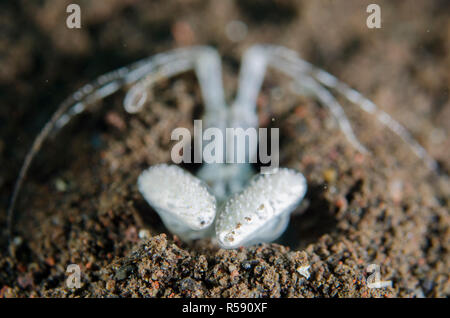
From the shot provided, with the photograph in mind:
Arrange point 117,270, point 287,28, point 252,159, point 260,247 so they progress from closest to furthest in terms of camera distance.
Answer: point 117,270 < point 260,247 < point 252,159 < point 287,28

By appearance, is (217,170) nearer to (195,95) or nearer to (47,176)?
(195,95)

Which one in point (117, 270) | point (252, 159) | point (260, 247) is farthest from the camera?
point (252, 159)

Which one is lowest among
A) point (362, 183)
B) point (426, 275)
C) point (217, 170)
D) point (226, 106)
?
point (426, 275)
